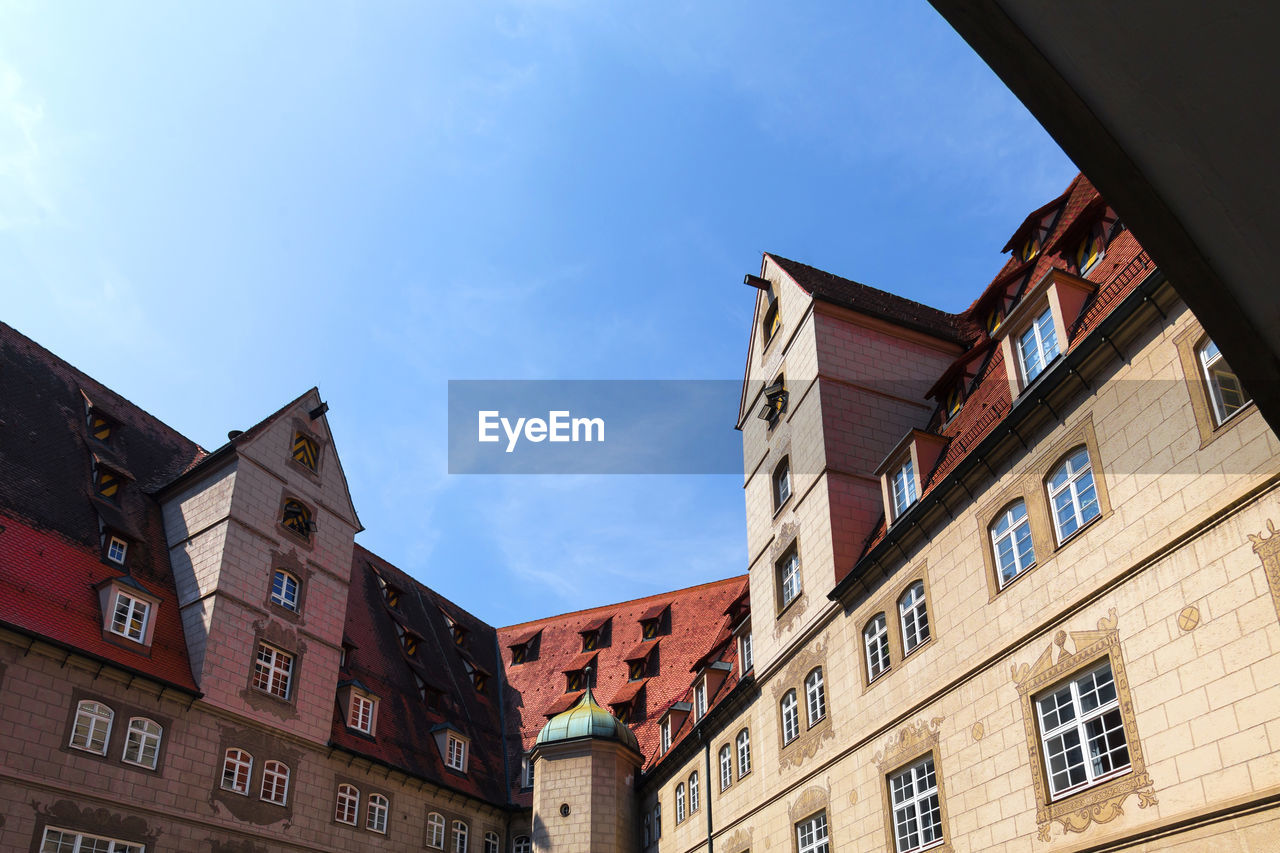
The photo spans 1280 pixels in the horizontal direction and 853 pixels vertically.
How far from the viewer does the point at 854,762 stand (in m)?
20.1

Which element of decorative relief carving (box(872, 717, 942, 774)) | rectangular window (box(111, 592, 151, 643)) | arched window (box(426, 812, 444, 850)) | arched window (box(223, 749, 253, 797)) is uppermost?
rectangular window (box(111, 592, 151, 643))

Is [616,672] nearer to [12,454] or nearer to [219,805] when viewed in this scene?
[219,805]

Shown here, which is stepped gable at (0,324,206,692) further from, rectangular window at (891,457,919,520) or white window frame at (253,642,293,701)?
rectangular window at (891,457,919,520)

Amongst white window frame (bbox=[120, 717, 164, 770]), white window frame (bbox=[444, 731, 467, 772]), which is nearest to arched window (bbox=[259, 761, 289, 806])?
white window frame (bbox=[120, 717, 164, 770])

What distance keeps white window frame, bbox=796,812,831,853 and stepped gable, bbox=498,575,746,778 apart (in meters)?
15.5

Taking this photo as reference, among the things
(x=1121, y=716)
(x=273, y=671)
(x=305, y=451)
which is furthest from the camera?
(x=305, y=451)

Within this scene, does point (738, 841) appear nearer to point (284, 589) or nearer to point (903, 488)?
point (903, 488)

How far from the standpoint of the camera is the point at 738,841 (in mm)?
25688

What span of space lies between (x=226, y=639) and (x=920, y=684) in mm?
19520

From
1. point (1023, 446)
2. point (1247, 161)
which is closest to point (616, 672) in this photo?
point (1023, 446)

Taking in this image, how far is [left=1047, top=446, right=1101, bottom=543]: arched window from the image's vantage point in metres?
14.9

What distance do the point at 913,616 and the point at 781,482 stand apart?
27.1ft

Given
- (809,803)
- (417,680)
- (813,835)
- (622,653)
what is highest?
(622,653)

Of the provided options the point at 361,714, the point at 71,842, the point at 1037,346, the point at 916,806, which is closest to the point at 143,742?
the point at 71,842
